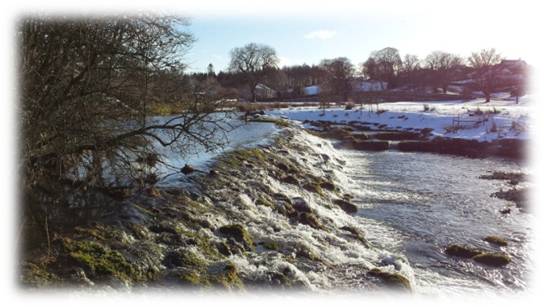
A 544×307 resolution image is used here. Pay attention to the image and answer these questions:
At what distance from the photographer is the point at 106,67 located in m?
8.11

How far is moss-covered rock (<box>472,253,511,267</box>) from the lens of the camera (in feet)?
29.1

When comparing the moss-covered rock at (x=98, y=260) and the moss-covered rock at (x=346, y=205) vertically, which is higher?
the moss-covered rock at (x=98, y=260)

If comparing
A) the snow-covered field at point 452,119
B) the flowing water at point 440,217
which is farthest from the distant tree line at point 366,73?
the flowing water at point 440,217

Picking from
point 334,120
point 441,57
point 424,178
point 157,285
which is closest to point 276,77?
point 441,57

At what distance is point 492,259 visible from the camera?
8938 millimetres

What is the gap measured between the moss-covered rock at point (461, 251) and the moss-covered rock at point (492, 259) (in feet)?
0.59

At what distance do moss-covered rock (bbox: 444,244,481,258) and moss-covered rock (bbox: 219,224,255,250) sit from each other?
485 centimetres

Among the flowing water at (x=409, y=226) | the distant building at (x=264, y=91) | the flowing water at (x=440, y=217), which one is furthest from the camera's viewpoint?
the distant building at (x=264, y=91)

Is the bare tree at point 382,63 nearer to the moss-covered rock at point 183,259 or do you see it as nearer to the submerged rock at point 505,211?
the submerged rock at point 505,211

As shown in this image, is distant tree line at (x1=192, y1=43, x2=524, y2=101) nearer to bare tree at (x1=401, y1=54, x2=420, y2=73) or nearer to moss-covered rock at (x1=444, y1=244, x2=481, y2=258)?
bare tree at (x1=401, y1=54, x2=420, y2=73)

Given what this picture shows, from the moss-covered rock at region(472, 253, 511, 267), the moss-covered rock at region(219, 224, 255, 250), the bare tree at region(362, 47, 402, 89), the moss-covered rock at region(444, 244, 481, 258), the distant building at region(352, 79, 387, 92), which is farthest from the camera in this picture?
the bare tree at region(362, 47, 402, 89)

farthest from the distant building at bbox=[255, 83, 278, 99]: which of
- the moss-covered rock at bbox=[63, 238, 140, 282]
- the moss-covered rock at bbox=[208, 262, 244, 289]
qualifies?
the moss-covered rock at bbox=[63, 238, 140, 282]

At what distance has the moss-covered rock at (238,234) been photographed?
793 centimetres

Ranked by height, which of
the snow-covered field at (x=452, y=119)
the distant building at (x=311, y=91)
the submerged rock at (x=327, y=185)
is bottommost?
the submerged rock at (x=327, y=185)
